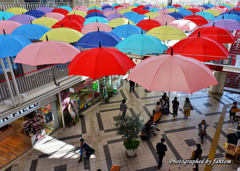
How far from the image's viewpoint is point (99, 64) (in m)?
4.66

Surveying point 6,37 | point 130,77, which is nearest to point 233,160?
point 130,77

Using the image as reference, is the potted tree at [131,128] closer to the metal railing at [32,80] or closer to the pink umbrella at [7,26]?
the metal railing at [32,80]

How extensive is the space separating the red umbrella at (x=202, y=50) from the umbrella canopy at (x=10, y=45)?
221 inches

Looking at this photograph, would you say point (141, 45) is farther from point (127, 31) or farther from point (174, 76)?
point (127, 31)

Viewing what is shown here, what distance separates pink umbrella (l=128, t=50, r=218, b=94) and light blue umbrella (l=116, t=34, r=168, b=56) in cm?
249

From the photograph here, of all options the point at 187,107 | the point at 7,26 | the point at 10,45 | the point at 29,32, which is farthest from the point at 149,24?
the point at 10,45

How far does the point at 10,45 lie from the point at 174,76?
5285mm

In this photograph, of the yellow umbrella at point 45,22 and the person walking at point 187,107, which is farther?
the yellow umbrella at point 45,22

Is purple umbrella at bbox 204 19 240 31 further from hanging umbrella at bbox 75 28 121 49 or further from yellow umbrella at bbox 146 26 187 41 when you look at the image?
hanging umbrella at bbox 75 28 121 49

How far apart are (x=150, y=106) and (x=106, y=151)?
550 centimetres

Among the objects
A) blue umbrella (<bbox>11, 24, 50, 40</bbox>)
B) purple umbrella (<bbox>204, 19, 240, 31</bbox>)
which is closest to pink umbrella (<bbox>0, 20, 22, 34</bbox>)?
blue umbrella (<bbox>11, 24, 50, 40</bbox>)

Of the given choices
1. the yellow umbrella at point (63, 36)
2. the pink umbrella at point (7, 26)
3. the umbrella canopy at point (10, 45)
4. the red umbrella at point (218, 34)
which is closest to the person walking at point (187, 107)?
the red umbrella at point (218, 34)

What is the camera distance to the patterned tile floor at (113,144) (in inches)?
304

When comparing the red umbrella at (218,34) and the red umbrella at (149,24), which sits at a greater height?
the red umbrella at (149,24)
